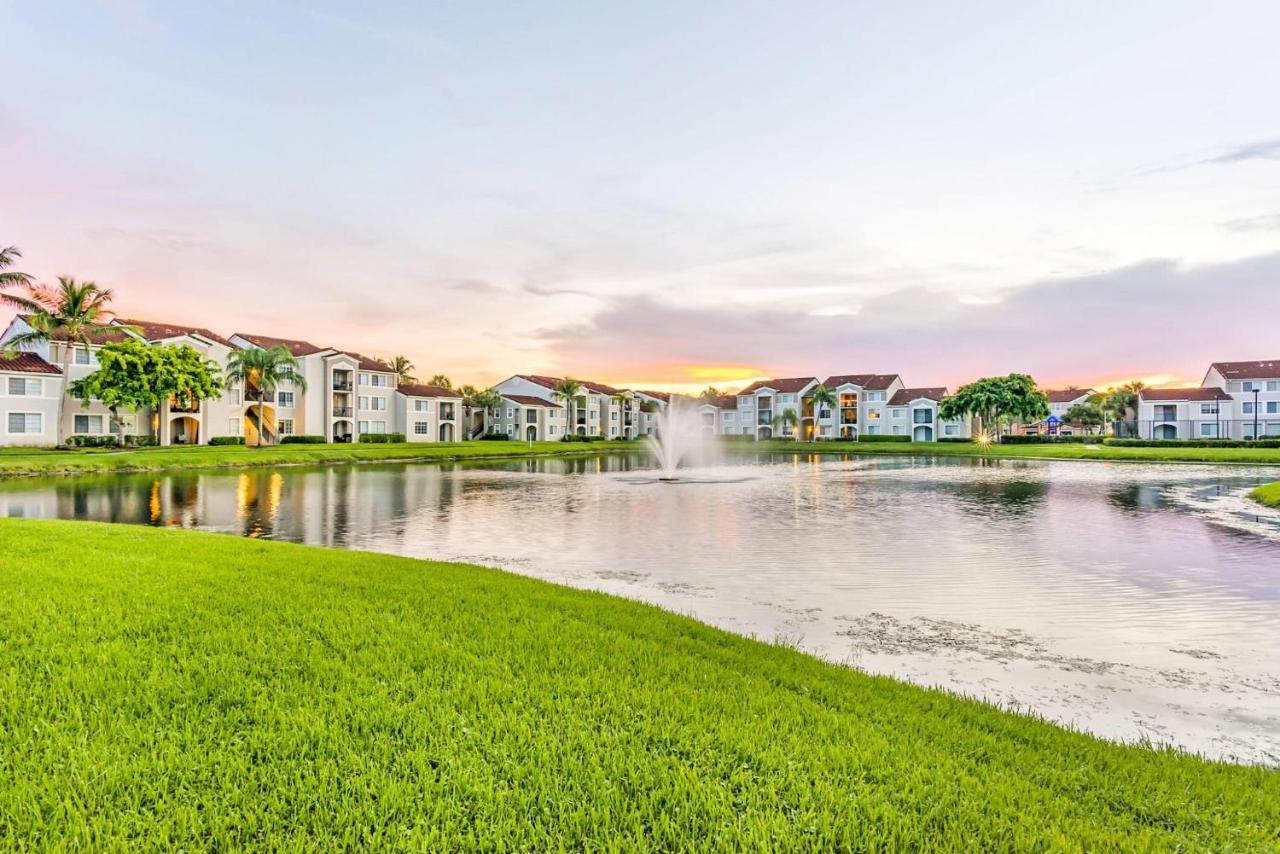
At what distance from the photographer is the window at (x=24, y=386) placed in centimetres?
4759

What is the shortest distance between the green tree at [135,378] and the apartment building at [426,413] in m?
24.1

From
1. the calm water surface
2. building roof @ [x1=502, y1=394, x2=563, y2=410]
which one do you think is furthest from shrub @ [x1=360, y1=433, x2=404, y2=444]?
the calm water surface

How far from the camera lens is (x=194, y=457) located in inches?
1709

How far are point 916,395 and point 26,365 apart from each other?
108m

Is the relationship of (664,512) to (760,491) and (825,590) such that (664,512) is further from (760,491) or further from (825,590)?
(825,590)

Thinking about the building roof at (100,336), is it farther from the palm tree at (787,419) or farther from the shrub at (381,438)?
the palm tree at (787,419)

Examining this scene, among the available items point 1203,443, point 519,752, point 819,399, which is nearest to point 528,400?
point 819,399

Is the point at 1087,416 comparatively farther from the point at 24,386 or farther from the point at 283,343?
the point at 24,386

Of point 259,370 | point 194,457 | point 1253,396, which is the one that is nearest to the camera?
point 194,457

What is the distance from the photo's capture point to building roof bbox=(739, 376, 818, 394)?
115 metres

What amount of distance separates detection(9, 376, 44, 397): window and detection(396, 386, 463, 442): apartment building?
98.7ft

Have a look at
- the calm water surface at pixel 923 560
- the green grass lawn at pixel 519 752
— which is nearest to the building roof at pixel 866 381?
the calm water surface at pixel 923 560

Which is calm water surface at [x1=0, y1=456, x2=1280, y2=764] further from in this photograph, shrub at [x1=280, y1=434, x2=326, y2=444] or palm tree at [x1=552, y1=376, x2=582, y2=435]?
palm tree at [x1=552, y1=376, x2=582, y2=435]

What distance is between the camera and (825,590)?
1171 centimetres
